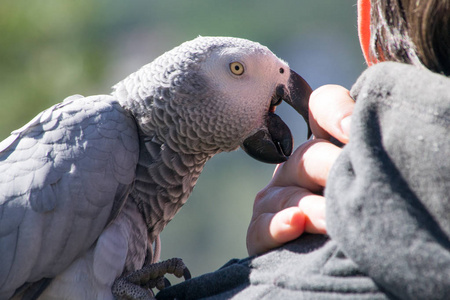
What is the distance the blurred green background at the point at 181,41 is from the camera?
3.93m

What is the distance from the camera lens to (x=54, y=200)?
1.07 metres

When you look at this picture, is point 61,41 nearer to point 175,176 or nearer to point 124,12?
point 124,12

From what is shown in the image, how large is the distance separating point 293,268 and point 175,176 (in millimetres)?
759

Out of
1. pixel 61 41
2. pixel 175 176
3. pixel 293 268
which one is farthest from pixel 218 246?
pixel 293 268

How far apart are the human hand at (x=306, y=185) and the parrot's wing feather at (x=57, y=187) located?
46 centimetres

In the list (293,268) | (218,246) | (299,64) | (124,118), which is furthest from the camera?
(218,246)

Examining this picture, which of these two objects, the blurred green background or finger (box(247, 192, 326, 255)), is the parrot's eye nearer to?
finger (box(247, 192, 326, 255))

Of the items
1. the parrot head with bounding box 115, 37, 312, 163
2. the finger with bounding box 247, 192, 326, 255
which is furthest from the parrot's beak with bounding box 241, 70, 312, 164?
the finger with bounding box 247, 192, 326, 255

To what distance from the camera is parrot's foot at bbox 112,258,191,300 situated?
42.6 inches

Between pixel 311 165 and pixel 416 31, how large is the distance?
252mm

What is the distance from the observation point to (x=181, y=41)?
5.27 m

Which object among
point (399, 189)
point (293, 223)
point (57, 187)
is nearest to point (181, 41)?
point (57, 187)

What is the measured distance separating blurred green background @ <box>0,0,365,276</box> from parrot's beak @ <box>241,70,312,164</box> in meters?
2.47

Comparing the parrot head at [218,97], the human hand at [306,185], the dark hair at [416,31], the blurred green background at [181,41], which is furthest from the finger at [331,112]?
the blurred green background at [181,41]
